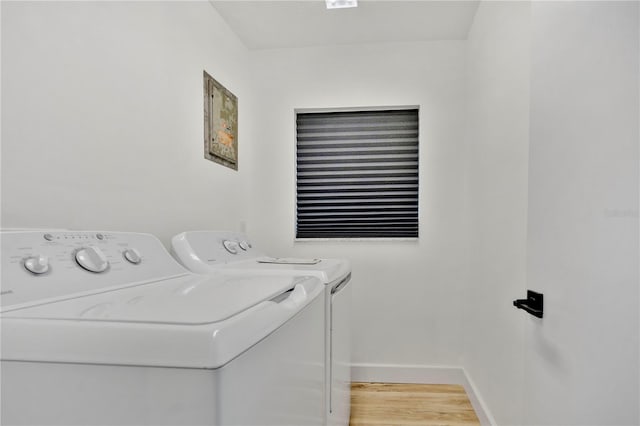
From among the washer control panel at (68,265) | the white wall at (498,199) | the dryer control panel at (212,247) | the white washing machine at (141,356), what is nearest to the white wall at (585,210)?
the white wall at (498,199)

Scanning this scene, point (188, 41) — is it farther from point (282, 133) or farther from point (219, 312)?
point (219, 312)

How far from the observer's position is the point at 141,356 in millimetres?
523

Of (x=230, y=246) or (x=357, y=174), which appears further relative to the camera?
(x=357, y=174)

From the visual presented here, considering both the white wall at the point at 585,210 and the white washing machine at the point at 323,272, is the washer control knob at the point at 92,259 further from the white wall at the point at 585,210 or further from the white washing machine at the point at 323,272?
the white wall at the point at 585,210

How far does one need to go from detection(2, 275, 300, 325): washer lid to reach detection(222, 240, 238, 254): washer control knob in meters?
0.85

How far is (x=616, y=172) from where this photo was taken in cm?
74

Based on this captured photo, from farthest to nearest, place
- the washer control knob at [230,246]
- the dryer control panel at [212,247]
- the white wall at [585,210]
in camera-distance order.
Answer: the washer control knob at [230,246], the dryer control panel at [212,247], the white wall at [585,210]

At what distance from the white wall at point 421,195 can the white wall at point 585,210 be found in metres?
1.51

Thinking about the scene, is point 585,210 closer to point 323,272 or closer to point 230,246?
point 323,272

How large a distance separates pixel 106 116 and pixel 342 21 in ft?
5.24

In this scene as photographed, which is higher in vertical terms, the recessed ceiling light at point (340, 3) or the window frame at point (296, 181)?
the recessed ceiling light at point (340, 3)

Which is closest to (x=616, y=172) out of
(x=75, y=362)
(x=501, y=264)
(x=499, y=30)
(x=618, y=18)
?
(x=618, y=18)

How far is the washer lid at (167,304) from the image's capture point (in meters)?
0.58

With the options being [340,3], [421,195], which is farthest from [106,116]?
[421,195]
